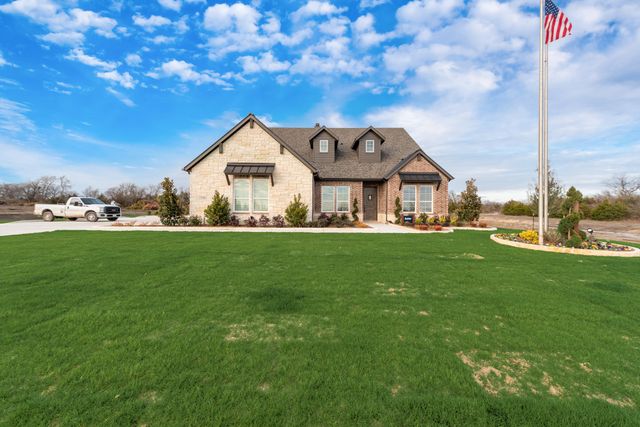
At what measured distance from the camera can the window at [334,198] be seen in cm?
2078

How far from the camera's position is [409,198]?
68.1 ft

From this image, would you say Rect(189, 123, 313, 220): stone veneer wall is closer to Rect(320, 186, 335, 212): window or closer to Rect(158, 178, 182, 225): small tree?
Rect(158, 178, 182, 225): small tree

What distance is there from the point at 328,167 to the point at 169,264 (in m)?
15.9

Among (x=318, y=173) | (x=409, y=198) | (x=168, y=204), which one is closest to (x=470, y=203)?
(x=409, y=198)

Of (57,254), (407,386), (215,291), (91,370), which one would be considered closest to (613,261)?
(407,386)

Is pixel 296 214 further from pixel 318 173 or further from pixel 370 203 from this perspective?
pixel 370 203

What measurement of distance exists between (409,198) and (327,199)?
6.22 m

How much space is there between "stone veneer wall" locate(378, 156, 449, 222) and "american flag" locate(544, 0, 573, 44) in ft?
33.3

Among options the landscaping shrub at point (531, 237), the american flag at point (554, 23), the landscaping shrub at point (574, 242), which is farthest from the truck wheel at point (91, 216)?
the american flag at point (554, 23)

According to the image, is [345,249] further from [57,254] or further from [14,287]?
[57,254]

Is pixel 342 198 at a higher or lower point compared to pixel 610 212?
higher

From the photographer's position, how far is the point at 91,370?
2814 mm

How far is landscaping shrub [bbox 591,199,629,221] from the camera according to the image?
86.7 ft

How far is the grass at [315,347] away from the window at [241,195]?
11963 mm
